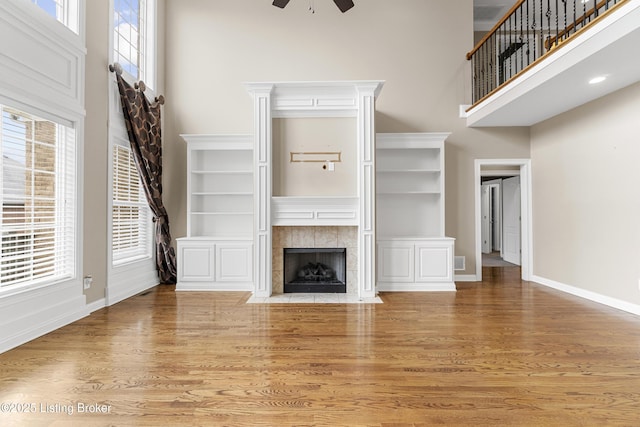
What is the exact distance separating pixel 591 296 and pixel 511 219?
3.29 meters

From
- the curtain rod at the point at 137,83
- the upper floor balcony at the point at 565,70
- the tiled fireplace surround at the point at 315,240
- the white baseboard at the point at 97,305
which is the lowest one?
the white baseboard at the point at 97,305

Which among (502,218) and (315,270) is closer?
(315,270)

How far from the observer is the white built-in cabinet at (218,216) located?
192 inches

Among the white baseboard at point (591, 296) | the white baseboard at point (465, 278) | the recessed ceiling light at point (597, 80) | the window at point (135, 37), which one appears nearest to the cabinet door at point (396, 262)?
the white baseboard at point (465, 278)

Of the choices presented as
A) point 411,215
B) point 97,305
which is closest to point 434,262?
point 411,215

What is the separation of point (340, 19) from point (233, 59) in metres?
1.94

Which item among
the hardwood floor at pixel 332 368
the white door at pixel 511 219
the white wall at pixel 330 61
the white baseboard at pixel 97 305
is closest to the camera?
the hardwood floor at pixel 332 368

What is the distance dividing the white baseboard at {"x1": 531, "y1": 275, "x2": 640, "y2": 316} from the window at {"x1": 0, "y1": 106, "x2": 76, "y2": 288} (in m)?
6.32

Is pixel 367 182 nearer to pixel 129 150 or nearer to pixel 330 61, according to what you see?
pixel 330 61

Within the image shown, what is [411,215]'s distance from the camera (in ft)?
17.8

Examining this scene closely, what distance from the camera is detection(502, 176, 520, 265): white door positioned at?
7.02m

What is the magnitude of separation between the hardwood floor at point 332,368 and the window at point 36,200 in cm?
67

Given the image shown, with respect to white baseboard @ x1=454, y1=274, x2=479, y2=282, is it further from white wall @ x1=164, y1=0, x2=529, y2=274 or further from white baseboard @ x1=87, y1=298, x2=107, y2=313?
white baseboard @ x1=87, y1=298, x2=107, y2=313

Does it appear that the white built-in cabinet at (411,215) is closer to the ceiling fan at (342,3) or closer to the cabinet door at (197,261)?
the ceiling fan at (342,3)
